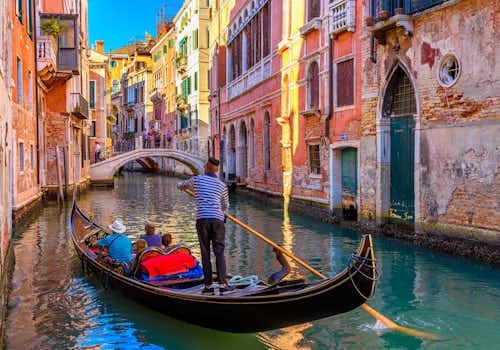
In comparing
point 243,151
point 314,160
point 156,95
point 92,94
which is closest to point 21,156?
point 314,160

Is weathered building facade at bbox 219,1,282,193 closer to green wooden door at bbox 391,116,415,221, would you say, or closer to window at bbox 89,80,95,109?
green wooden door at bbox 391,116,415,221

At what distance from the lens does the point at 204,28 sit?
3189 centimetres

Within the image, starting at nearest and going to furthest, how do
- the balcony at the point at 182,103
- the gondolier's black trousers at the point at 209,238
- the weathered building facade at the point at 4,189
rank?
the gondolier's black trousers at the point at 209,238
the weathered building facade at the point at 4,189
the balcony at the point at 182,103

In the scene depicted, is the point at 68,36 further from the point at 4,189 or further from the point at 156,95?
the point at 156,95

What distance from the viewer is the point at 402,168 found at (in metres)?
10.2

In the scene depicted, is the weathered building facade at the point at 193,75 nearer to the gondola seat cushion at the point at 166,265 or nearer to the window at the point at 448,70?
the window at the point at 448,70

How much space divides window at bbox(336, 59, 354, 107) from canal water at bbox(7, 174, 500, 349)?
2757 millimetres

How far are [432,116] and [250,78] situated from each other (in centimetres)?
1192

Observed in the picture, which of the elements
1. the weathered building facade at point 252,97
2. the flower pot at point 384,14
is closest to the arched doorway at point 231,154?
the weathered building facade at point 252,97

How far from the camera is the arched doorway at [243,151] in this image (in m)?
22.3

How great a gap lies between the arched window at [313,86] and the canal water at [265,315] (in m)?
3.98

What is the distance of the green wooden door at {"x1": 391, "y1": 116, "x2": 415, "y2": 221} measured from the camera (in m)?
9.91

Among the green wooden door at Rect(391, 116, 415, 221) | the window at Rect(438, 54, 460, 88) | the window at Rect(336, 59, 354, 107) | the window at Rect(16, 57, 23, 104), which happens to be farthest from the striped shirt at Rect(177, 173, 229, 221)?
the window at Rect(16, 57, 23, 104)

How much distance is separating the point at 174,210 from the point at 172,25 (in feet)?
86.6
